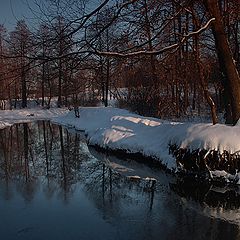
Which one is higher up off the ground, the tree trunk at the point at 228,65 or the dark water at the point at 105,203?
the tree trunk at the point at 228,65

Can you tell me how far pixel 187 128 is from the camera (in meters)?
12.0

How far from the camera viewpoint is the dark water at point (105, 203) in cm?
699

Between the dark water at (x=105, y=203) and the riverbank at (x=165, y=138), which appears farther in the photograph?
the riverbank at (x=165, y=138)

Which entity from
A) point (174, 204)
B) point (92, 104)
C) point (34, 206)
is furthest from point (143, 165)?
point (92, 104)

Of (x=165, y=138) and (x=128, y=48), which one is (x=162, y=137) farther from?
(x=128, y=48)

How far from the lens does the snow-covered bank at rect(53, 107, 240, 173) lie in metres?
10.7

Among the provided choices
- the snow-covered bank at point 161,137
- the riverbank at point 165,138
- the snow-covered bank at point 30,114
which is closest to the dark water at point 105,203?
the riverbank at point 165,138

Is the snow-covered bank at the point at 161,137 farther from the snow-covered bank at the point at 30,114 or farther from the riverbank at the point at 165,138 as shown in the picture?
the snow-covered bank at the point at 30,114

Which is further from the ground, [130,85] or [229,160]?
[130,85]

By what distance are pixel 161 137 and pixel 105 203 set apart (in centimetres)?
514

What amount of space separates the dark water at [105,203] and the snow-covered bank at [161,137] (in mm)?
688

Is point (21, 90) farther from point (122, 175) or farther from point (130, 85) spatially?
point (122, 175)

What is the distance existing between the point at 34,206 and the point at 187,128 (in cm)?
539

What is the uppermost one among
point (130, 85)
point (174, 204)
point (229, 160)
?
point (130, 85)
